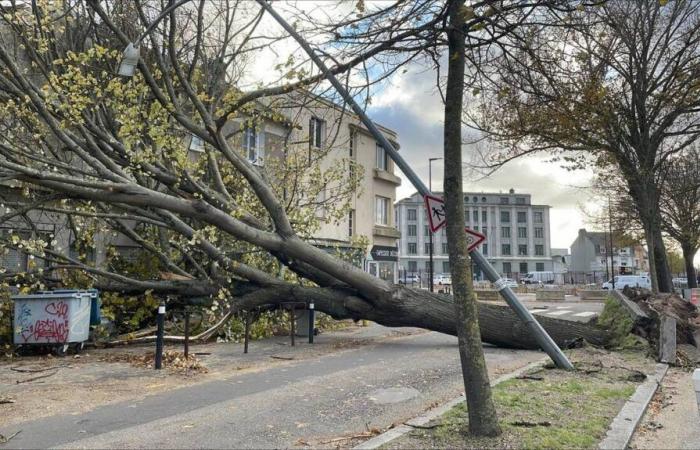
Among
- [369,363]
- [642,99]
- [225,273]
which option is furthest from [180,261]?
[642,99]

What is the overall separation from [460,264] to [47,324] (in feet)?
27.2

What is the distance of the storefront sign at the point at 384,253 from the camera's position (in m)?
30.1

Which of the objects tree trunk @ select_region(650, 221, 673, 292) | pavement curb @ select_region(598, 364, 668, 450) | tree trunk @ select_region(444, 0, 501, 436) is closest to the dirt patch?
pavement curb @ select_region(598, 364, 668, 450)

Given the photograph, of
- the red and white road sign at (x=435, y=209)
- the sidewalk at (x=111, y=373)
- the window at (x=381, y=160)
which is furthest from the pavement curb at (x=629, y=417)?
the window at (x=381, y=160)

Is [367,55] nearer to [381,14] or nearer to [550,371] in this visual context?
[381,14]

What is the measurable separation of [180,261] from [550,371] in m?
9.29

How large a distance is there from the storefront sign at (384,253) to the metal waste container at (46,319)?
20.3 m

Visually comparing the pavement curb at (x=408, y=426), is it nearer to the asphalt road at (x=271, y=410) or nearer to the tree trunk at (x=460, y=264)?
the asphalt road at (x=271, y=410)

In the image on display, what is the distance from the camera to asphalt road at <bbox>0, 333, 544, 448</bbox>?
17.3 feet

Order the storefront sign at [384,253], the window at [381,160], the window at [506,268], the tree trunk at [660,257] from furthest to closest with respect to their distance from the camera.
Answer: the window at [506,268] → the window at [381,160] → the storefront sign at [384,253] → the tree trunk at [660,257]

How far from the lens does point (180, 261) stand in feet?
46.2

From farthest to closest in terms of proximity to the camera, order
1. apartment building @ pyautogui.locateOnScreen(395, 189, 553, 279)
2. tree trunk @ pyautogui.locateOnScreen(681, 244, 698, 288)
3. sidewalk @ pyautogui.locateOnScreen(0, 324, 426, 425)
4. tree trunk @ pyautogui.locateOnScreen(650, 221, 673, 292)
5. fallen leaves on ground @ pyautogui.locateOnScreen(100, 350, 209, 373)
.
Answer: apartment building @ pyautogui.locateOnScreen(395, 189, 553, 279)
tree trunk @ pyautogui.locateOnScreen(681, 244, 698, 288)
tree trunk @ pyautogui.locateOnScreen(650, 221, 673, 292)
fallen leaves on ground @ pyautogui.locateOnScreen(100, 350, 209, 373)
sidewalk @ pyautogui.locateOnScreen(0, 324, 426, 425)

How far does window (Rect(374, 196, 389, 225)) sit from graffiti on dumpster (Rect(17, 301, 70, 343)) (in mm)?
22465

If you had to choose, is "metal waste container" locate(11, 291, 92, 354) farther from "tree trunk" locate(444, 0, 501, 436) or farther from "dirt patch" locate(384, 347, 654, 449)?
"tree trunk" locate(444, 0, 501, 436)
